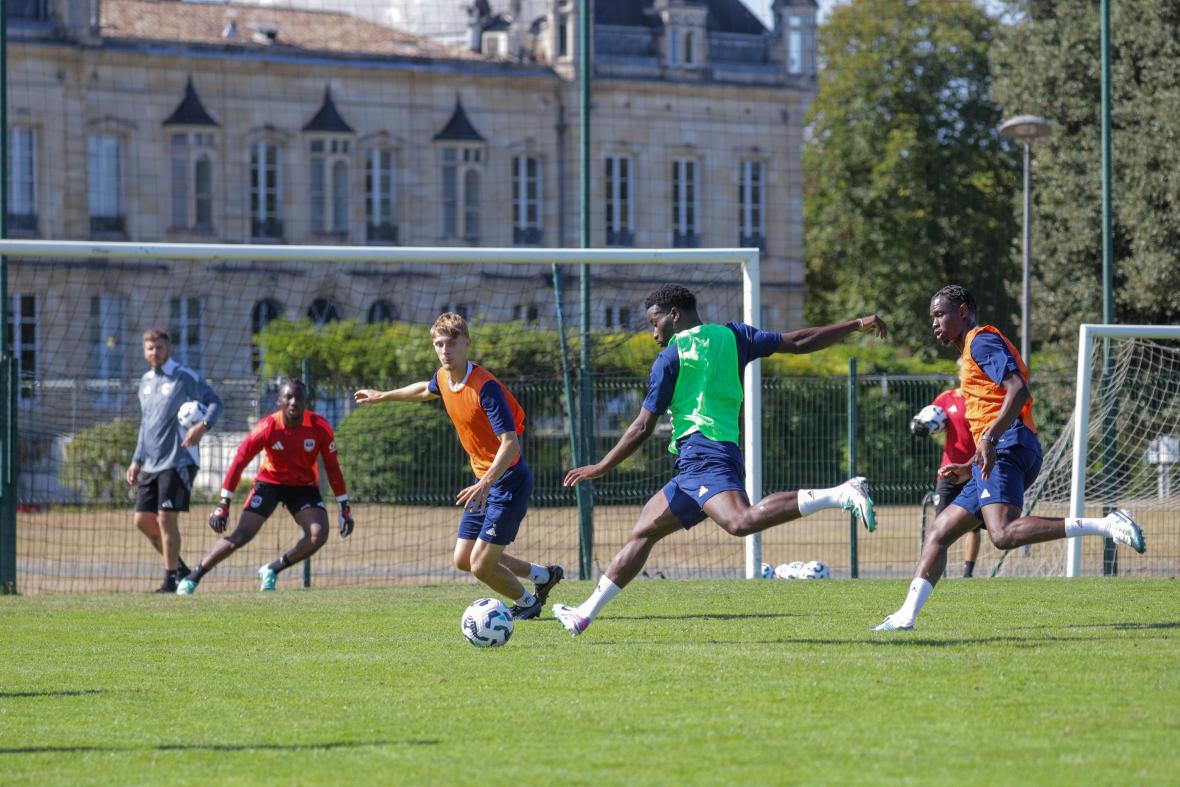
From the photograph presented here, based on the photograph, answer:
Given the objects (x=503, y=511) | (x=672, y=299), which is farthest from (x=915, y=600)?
(x=503, y=511)

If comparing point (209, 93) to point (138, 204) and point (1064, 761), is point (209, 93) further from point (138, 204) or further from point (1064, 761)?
point (1064, 761)

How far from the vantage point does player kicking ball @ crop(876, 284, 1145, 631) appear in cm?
938

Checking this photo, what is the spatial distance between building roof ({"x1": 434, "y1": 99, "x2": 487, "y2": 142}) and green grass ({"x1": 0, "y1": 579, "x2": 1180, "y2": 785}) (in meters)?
40.1

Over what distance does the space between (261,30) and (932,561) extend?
4285 centimetres

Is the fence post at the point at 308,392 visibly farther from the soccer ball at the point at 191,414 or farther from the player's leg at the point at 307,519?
the soccer ball at the point at 191,414

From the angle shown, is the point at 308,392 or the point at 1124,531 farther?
the point at 308,392

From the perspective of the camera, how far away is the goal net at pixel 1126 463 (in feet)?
55.0

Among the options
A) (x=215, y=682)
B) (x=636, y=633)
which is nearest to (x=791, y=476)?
(x=636, y=633)

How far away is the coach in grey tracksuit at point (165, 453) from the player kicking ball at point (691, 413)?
5.85 meters

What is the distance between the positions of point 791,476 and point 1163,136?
44.6ft

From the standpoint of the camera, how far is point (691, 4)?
52500mm

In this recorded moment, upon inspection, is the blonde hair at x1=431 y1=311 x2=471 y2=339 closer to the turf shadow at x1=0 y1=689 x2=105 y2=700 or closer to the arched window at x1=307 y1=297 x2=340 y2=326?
the turf shadow at x1=0 y1=689 x2=105 y2=700

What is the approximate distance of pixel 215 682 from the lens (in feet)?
27.4

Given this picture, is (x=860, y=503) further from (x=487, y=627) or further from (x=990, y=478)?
(x=487, y=627)
